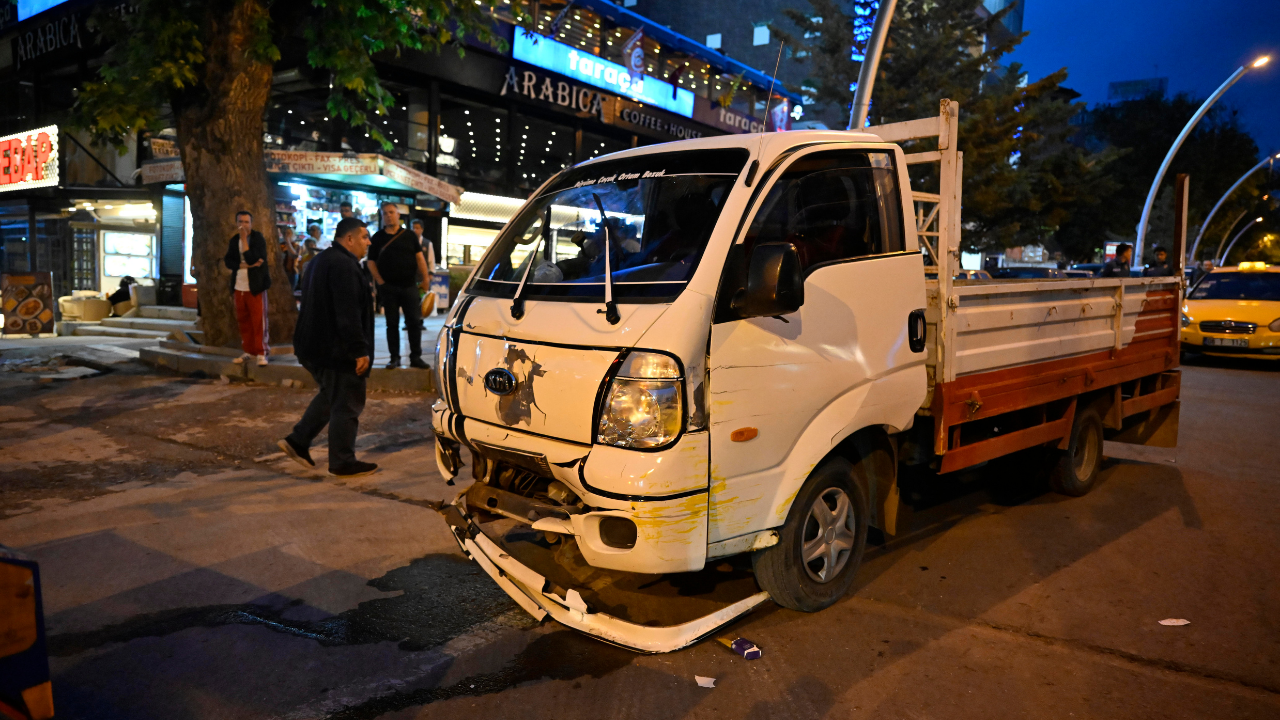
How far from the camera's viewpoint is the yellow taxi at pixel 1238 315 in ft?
46.2

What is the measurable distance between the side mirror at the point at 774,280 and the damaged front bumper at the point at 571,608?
4.24 feet

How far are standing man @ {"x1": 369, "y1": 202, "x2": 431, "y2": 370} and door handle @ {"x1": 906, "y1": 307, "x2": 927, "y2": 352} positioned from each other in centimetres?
572

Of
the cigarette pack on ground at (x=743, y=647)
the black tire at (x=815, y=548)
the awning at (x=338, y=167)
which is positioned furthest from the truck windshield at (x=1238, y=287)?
the cigarette pack on ground at (x=743, y=647)

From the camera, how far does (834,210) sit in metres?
3.94

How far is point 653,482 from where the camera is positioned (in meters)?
3.10

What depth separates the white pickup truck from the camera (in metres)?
3.19

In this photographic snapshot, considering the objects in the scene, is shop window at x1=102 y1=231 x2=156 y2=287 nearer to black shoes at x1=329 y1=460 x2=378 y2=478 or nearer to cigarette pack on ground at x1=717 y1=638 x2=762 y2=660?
black shoes at x1=329 y1=460 x2=378 y2=478

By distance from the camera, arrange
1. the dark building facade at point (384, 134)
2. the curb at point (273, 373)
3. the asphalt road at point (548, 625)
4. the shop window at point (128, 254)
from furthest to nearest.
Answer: the shop window at point (128, 254)
the dark building facade at point (384, 134)
the curb at point (273, 373)
the asphalt road at point (548, 625)

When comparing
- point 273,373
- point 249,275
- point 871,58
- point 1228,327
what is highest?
point 871,58

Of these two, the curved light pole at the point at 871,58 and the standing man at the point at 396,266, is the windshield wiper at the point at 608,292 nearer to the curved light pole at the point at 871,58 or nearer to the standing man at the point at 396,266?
the standing man at the point at 396,266

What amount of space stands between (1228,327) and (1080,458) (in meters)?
11.0

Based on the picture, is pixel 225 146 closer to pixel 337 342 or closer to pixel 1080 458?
pixel 337 342

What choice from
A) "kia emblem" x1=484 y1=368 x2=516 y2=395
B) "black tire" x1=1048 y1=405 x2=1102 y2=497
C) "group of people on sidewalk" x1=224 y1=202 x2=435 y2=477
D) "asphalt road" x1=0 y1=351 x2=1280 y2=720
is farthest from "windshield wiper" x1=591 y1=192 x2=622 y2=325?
"black tire" x1=1048 y1=405 x2=1102 y2=497

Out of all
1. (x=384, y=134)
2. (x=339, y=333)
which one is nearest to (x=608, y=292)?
(x=339, y=333)
